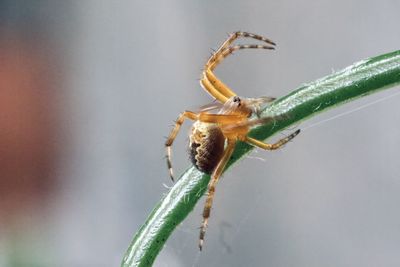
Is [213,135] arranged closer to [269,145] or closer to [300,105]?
[269,145]

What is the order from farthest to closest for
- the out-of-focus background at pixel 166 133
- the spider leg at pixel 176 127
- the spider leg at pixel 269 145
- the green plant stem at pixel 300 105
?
1. the out-of-focus background at pixel 166 133
2. the spider leg at pixel 176 127
3. the spider leg at pixel 269 145
4. the green plant stem at pixel 300 105

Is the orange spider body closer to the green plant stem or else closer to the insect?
the insect

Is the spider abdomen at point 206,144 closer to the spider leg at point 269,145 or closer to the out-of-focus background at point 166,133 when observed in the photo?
the spider leg at point 269,145

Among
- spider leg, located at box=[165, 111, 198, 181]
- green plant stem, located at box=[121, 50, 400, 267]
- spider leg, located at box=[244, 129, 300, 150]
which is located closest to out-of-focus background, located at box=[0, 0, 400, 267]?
spider leg, located at box=[165, 111, 198, 181]

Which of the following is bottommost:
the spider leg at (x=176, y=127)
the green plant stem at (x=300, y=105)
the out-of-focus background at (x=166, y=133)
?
the out-of-focus background at (x=166, y=133)

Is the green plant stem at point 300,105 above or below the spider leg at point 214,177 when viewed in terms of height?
above

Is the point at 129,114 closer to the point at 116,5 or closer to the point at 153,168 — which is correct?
the point at 153,168

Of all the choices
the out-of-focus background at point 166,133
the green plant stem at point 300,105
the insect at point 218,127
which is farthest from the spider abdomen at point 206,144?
the out-of-focus background at point 166,133
